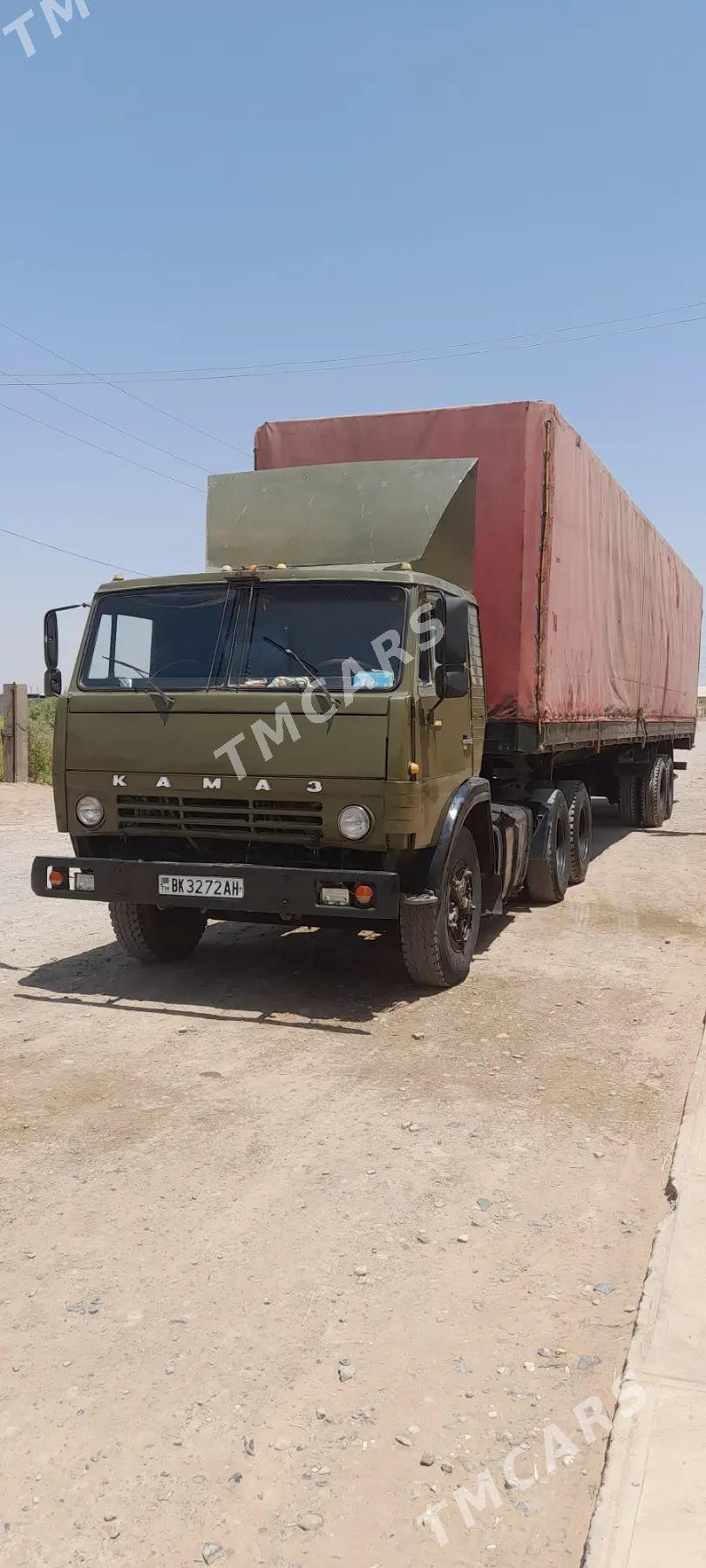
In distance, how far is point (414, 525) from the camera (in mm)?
6582

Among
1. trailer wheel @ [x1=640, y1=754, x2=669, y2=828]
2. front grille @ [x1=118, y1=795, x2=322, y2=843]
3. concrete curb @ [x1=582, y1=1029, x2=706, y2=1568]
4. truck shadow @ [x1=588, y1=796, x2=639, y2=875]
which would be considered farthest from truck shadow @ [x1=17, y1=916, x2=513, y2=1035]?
trailer wheel @ [x1=640, y1=754, x2=669, y2=828]

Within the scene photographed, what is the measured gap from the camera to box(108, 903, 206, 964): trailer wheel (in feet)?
21.6

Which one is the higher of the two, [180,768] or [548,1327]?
[180,768]

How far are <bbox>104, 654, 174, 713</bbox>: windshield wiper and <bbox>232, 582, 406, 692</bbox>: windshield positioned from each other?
377 mm

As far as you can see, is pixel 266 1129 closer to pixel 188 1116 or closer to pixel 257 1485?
pixel 188 1116

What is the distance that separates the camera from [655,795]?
49.4 ft

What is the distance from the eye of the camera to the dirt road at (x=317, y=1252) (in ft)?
7.72

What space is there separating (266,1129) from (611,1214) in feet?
4.51

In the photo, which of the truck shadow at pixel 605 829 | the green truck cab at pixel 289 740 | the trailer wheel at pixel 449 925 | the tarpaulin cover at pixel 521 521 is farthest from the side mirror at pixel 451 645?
the truck shadow at pixel 605 829

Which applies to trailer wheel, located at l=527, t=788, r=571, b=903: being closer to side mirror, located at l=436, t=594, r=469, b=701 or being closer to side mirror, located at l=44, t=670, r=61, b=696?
side mirror, located at l=436, t=594, r=469, b=701

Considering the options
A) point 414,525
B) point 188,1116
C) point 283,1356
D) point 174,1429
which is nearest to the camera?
point 174,1429

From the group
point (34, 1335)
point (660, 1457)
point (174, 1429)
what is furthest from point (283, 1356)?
point (660, 1457)

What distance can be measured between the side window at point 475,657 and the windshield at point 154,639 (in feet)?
5.67

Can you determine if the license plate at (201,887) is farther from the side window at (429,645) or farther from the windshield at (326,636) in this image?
the side window at (429,645)
